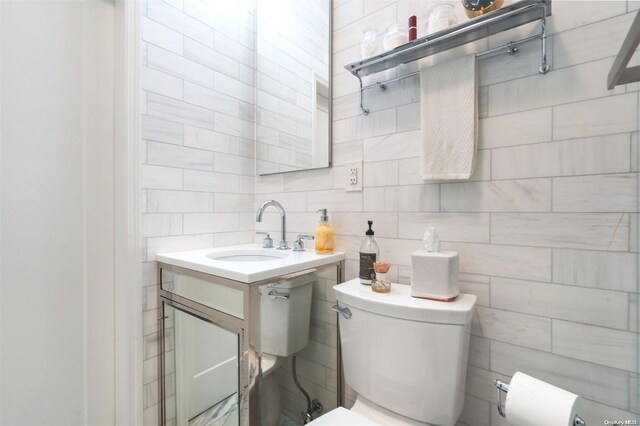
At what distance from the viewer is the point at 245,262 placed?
3.69ft

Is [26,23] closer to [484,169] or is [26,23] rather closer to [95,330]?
[95,330]

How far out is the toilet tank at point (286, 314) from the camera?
36.5 inches

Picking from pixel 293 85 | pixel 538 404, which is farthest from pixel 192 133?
pixel 538 404

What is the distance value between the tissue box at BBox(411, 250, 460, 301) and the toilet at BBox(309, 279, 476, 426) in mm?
25

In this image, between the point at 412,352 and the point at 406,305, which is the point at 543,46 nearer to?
the point at 406,305

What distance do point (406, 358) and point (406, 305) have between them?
0.15 metres

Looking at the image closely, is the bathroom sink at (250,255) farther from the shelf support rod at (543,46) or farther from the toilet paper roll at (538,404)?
the shelf support rod at (543,46)

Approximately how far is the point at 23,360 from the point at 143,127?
2.99 feet

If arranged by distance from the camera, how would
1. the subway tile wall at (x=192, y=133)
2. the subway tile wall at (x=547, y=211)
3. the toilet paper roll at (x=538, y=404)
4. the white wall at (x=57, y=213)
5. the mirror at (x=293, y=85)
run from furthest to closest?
1. the mirror at (x=293, y=85)
2. the subway tile wall at (x=192, y=133)
3. the white wall at (x=57, y=213)
4. the subway tile wall at (x=547, y=211)
5. the toilet paper roll at (x=538, y=404)

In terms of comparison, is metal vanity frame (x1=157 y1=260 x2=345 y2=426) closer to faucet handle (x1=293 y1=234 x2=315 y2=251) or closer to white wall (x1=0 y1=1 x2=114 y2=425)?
faucet handle (x1=293 y1=234 x2=315 y2=251)

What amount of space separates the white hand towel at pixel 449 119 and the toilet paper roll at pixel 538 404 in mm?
555

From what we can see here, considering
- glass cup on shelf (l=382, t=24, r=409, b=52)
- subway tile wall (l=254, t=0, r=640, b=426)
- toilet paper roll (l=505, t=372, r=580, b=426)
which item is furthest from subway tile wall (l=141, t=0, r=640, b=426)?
toilet paper roll (l=505, t=372, r=580, b=426)

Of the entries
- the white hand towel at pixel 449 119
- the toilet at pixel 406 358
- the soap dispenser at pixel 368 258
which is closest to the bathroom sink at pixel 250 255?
the soap dispenser at pixel 368 258

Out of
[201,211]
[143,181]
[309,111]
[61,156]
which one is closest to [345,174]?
[309,111]
